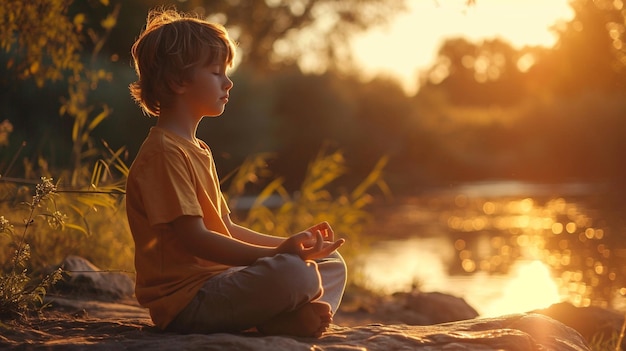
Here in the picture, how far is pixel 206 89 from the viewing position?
273 cm

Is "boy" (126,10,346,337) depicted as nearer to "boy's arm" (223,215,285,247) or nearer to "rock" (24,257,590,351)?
"rock" (24,257,590,351)

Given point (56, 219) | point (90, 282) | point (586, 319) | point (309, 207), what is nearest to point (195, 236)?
point (56, 219)

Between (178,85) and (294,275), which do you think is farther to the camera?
(178,85)

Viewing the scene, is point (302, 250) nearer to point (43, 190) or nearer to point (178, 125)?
point (178, 125)

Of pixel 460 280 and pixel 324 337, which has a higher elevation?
pixel 460 280

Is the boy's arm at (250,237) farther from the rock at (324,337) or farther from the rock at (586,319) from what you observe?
the rock at (586,319)

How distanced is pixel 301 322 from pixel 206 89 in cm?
75

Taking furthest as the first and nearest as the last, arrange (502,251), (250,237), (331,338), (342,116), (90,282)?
(342,116) < (502,251) < (90,282) < (250,237) < (331,338)

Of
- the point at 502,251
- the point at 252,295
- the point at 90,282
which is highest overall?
the point at 502,251

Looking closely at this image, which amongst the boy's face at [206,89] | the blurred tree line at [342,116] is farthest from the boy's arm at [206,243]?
the blurred tree line at [342,116]

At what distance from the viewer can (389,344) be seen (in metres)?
2.66

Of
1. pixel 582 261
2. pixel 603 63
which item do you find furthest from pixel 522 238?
pixel 603 63

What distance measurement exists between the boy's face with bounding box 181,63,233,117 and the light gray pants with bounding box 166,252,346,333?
0.51 m

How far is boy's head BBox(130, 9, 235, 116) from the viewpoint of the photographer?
270 cm
